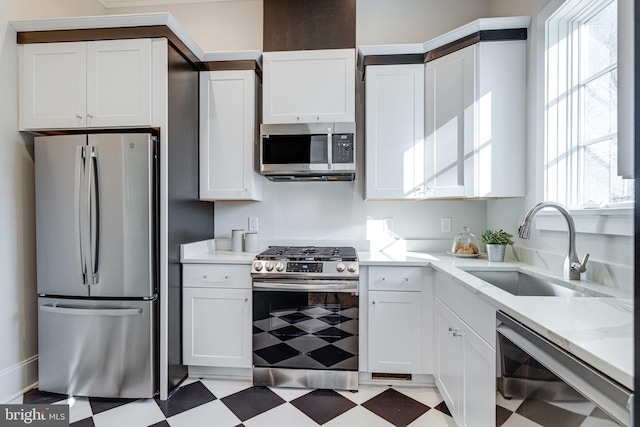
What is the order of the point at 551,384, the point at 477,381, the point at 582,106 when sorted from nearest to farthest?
the point at 551,384 → the point at 477,381 → the point at 582,106

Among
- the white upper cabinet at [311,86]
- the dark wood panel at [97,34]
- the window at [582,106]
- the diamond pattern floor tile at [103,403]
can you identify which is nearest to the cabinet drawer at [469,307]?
the window at [582,106]

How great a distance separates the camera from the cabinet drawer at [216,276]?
7.13ft

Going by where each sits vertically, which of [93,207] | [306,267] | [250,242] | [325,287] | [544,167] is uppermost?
[544,167]

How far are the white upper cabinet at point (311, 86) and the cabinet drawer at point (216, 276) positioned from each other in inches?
44.7

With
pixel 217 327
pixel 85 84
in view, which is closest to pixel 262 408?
pixel 217 327

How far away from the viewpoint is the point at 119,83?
2.02 m

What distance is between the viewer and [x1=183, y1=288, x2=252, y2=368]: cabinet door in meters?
2.17

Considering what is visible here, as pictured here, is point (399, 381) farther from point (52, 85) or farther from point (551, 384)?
point (52, 85)

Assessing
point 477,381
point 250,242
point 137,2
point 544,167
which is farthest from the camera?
point 137,2

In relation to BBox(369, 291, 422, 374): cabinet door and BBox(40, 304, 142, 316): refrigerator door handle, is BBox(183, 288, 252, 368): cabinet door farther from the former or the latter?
BBox(369, 291, 422, 374): cabinet door

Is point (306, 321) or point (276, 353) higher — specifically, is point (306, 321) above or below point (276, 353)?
above

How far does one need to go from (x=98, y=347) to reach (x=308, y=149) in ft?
6.20

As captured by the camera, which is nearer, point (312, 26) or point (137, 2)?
point (312, 26)

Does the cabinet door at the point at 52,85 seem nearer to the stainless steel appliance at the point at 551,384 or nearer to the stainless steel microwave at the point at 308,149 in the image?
the stainless steel microwave at the point at 308,149
